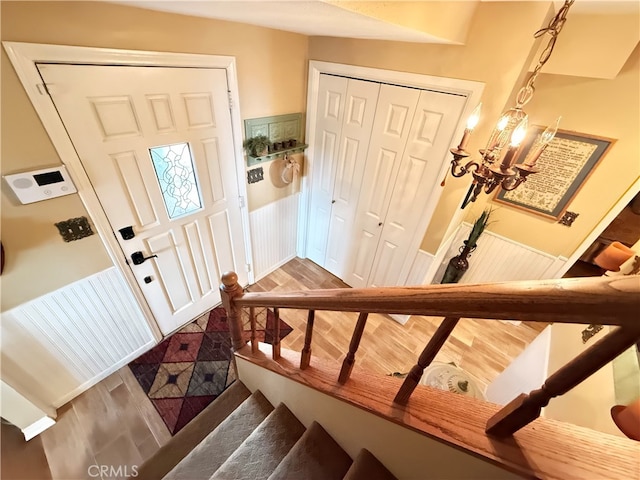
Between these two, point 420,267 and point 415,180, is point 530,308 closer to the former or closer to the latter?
point 415,180

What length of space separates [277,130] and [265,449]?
7.53 ft

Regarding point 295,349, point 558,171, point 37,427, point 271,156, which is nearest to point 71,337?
point 37,427

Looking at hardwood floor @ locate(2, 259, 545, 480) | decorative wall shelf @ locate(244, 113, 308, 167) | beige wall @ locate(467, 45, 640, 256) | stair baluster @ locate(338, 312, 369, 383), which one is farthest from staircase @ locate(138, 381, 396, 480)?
beige wall @ locate(467, 45, 640, 256)

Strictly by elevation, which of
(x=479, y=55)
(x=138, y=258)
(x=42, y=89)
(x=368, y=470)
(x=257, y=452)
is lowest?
(x=257, y=452)

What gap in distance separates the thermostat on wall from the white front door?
4.8 inches

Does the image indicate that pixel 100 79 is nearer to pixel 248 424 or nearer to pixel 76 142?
pixel 76 142

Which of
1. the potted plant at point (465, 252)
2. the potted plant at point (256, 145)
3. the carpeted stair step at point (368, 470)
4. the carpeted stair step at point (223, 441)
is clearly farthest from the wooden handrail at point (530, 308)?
the potted plant at point (465, 252)

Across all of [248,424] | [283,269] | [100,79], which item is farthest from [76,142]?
[283,269]

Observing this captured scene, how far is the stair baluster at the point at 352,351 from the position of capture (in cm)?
84

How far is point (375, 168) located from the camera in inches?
89.9

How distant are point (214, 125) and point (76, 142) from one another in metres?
0.82

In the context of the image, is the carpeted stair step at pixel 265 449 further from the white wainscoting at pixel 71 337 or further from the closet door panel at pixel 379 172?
the closet door panel at pixel 379 172

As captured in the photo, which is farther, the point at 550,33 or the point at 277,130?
the point at 277,130

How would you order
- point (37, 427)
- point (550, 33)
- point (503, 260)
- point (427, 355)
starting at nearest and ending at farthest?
point (427, 355), point (550, 33), point (37, 427), point (503, 260)
